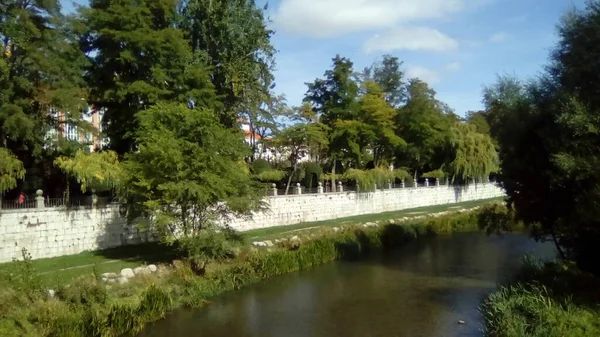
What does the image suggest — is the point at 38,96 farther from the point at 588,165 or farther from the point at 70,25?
the point at 588,165

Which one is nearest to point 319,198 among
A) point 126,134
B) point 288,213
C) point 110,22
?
point 288,213

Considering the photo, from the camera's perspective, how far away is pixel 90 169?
19.5 metres

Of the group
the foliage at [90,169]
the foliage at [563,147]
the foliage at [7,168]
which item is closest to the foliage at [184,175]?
the foliage at [90,169]

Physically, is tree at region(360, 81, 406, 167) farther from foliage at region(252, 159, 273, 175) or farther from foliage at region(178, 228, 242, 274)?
foliage at region(178, 228, 242, 274)

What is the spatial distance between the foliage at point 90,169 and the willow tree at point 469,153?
1272 inches

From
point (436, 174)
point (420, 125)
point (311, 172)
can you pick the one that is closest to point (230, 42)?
point (311, 172)

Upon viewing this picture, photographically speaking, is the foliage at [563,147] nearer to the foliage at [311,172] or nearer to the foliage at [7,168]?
the foliage at [7,168]

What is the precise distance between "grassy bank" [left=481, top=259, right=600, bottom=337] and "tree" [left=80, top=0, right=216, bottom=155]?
15664 millimetres

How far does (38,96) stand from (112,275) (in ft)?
23.8

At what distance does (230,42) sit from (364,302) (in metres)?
17.7

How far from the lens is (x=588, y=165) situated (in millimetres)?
11305

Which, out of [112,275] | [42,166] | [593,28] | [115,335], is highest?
[593,28]

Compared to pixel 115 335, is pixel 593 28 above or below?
above

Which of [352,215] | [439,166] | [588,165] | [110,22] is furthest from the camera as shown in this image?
[439,166]
